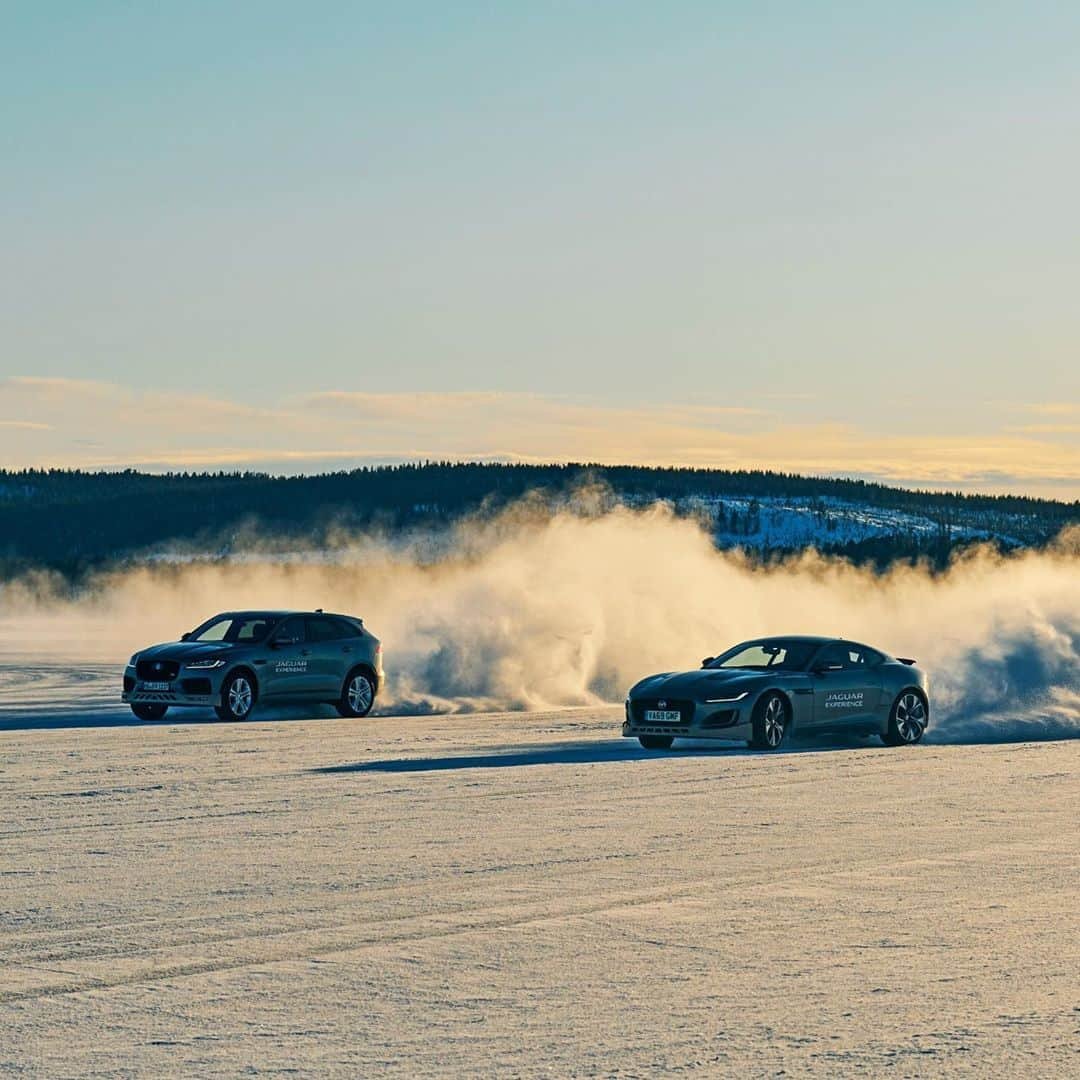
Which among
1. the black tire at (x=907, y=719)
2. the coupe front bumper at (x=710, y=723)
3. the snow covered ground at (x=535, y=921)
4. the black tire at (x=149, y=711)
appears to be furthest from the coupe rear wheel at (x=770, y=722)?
the black tire at (x=149, y=711)

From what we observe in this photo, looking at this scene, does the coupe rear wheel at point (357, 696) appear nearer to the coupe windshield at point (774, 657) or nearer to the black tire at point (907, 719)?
the coupe windshield at point (774, 657)

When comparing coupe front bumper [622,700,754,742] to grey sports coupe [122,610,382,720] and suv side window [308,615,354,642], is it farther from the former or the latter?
suv side window [308,615,354,642]

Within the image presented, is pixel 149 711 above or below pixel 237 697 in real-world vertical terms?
below

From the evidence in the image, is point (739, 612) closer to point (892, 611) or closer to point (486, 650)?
point (892, 611)

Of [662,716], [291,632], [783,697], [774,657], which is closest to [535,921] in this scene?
[662,716]

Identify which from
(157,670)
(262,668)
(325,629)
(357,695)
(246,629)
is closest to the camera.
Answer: (157,670)

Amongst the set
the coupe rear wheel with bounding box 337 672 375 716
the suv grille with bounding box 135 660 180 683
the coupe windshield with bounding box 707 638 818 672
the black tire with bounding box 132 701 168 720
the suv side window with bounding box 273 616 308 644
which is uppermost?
the coupe windshield with bounding box 707 638 818 672

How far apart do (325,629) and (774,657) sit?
291 inches

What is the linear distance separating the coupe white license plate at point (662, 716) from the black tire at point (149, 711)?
26.8ft

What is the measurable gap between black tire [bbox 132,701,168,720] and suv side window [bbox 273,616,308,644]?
6.13 feet

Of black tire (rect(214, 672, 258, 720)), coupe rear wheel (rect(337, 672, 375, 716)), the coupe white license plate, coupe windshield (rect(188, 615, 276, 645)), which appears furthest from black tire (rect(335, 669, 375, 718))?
the coupe white license plate

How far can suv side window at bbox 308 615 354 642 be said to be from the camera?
27.0m

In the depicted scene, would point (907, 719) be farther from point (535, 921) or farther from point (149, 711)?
point (535, 921)

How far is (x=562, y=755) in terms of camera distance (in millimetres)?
20641
